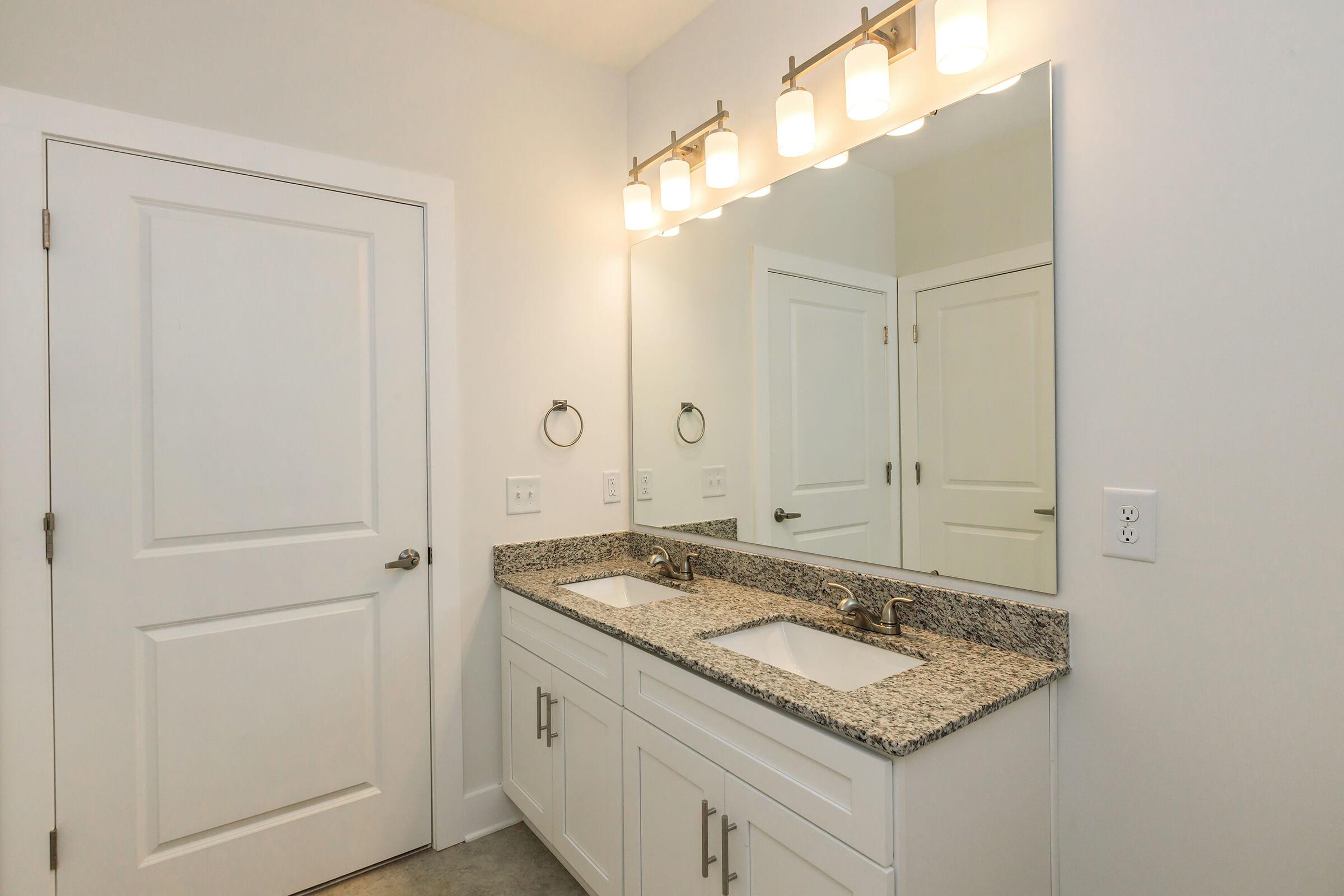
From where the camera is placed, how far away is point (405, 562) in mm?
1947

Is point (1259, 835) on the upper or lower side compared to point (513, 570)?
lower

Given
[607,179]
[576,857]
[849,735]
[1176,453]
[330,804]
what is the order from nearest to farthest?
[849,735], [1176,453], [576,857], [330,804], [607,179]

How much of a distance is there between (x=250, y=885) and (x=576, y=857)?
87 centimetres

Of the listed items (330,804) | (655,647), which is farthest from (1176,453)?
(330,804)

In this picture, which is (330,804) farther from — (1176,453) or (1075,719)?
(1176,453)

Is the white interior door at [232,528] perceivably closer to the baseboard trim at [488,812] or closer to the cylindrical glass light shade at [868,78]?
the baseboard trim at [488,812]

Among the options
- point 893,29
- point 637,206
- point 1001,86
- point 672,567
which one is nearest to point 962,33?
point 1001,86

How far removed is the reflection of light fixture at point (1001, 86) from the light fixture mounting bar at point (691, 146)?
2.46 ft

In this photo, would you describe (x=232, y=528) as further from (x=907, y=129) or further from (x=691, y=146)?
(x=907, y=129)

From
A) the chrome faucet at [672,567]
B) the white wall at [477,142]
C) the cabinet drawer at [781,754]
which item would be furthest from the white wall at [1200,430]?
the white wall at [477,142]

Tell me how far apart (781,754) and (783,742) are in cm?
3

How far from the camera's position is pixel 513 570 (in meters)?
2.17

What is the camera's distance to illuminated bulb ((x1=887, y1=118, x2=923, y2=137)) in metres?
1.47

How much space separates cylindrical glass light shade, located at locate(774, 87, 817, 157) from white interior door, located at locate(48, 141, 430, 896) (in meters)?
1.10
